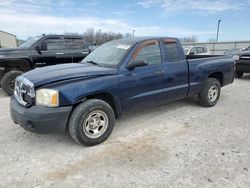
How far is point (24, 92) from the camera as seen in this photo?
3.70 m

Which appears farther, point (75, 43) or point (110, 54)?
point (75, 43)

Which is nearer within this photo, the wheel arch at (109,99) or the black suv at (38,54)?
the wheel arch at (109,99)

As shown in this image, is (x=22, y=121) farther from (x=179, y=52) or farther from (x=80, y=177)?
(x=179, y=52)

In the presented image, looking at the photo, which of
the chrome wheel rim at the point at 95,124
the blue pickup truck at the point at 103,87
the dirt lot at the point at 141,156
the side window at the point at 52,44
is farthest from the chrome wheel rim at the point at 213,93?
the side window at the point at 52,44

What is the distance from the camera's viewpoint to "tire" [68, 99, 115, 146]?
3584 millimetres

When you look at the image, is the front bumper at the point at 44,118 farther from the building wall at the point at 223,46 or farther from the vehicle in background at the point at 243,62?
the building wall at the point at 223,46

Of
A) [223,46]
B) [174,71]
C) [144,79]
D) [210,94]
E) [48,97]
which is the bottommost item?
[210,94]

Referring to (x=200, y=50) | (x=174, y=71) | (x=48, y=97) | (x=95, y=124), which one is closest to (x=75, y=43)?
(x=174, y=71)

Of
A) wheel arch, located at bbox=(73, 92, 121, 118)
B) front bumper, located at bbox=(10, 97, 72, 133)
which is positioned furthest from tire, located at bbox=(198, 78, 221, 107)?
front bumper, located at bbox=(10, 97, 72, 133)

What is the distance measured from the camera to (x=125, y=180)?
2.93 metres

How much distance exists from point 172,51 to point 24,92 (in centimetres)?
302

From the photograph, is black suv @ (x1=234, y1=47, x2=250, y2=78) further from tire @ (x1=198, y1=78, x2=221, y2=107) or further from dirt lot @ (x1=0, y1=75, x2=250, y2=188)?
dirt lot @ (x1=0, y1=75, x2=250, y2=188)

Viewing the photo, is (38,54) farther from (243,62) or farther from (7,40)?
(7,40)

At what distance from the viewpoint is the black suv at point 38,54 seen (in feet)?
24.4
